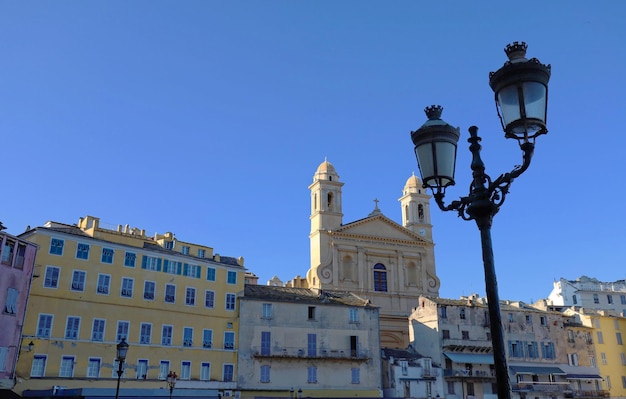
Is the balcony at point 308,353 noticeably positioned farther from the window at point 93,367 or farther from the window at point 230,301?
the window at point 93,367

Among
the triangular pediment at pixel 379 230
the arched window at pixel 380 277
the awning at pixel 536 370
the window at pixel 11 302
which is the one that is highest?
the triangular pediment at pixel 379 230

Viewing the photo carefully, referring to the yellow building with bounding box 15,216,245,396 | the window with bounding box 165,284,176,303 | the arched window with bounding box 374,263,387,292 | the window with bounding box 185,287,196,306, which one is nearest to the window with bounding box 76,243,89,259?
the yellow building with bounding box 15,216,245,396

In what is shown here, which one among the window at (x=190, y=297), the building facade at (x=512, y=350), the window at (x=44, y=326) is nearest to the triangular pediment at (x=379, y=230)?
the building facade at (x=512, y=350)

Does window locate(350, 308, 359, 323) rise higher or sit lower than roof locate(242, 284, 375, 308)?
lower

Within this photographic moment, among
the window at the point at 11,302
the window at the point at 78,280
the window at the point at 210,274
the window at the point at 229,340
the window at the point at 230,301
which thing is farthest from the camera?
the window at the point at 230,301

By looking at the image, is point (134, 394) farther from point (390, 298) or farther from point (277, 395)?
point (390, 298)

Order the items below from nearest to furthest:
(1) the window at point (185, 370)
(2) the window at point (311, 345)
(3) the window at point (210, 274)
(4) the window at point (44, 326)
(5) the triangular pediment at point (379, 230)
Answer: (4) the window at point (44, 326) → (1) the window at point (185, 370) → (3) the window at point (210, 274) → (2) the window at point (311, 345) → (5) the triangular pediment at point (379, 230)

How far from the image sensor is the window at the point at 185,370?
141 feet

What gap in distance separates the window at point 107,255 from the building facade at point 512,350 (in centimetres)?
2955

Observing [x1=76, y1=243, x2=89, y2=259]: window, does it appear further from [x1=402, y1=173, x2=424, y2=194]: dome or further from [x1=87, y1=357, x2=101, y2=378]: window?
[x1=402, y1=173, x2=424, y2=194]: dome

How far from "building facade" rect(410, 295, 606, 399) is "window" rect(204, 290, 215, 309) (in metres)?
21.3

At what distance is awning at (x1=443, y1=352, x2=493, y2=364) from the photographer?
178 ft

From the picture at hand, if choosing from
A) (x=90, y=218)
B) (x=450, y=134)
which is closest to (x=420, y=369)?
(x=90, y=218)

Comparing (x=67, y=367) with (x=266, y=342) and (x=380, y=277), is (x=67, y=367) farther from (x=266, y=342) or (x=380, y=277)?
(x=380, y=277)
